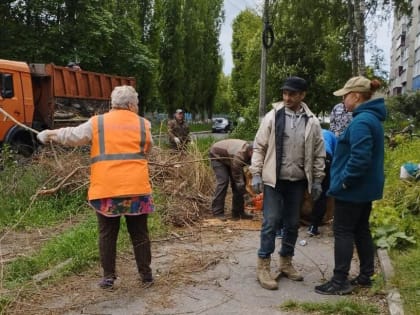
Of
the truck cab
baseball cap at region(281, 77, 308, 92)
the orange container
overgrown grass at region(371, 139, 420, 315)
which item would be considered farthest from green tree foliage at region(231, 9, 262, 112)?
baseball cap at region(281, 77, 308, 92)

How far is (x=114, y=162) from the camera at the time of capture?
467 centimetres

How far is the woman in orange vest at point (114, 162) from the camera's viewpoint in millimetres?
4676

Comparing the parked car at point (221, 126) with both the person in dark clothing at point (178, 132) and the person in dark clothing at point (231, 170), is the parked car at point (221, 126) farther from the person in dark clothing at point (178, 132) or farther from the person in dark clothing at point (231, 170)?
the person in dark clothing at point (231, 170)

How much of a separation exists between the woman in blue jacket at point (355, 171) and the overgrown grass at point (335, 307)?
1.16 ft

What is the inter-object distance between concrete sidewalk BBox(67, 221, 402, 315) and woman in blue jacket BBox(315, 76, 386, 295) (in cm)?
39

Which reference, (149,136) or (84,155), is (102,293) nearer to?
(149,136)

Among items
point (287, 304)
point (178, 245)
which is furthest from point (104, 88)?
point (287, 304)

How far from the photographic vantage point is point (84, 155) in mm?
9047

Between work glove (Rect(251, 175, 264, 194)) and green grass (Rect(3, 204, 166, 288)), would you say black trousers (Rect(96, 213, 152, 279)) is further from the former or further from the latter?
work glove (Rect(251, 175, 264, 194))

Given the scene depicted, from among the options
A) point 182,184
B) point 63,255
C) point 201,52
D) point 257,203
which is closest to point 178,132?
point 182,184

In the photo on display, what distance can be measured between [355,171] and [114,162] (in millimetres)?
2065

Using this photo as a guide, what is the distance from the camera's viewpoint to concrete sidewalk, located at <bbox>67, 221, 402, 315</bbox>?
14.9 feet

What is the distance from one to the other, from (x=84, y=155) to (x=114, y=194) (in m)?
4.58

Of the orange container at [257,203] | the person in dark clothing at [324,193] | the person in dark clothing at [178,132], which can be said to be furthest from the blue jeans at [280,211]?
the person in dark clothing at [178,132]
